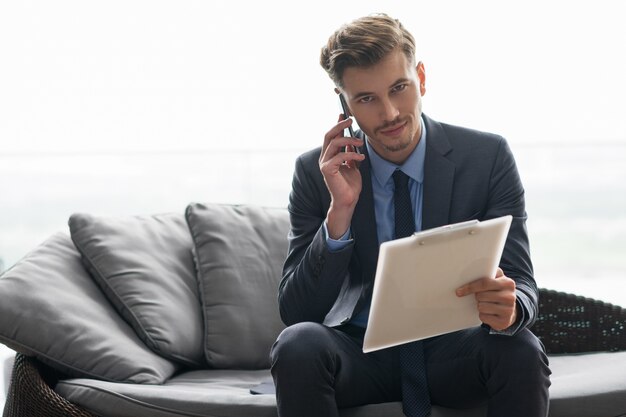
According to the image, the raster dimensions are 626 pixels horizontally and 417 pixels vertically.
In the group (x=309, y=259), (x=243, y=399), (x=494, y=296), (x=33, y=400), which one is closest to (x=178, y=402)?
(x=243, y=399)

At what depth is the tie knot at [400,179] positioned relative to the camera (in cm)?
228

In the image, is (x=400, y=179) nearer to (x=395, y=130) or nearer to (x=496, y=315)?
(x=395, y=130)

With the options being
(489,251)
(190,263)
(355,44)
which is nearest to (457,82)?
(190,263)

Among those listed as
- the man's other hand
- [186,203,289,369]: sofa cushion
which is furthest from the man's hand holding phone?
[186,203,289,369]: sofa cushion

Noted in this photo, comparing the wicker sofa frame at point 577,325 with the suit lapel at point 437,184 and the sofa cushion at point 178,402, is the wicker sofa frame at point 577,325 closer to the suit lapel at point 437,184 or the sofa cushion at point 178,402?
the sofa cushion at point 178,402

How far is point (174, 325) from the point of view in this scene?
9.02ft

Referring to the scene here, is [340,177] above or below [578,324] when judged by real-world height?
above

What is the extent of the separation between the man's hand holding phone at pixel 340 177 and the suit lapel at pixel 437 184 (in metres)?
0.17

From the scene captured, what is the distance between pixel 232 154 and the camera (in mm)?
4668

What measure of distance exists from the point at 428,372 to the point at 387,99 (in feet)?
2.10

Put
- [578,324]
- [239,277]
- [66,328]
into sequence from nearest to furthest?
1. [66,328]
2. [578,324]
3. [239,277]

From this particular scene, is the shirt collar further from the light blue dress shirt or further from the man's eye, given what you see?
the man's eye

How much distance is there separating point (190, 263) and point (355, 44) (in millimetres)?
1094

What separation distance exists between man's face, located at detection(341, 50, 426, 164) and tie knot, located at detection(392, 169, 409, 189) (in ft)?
0.20
